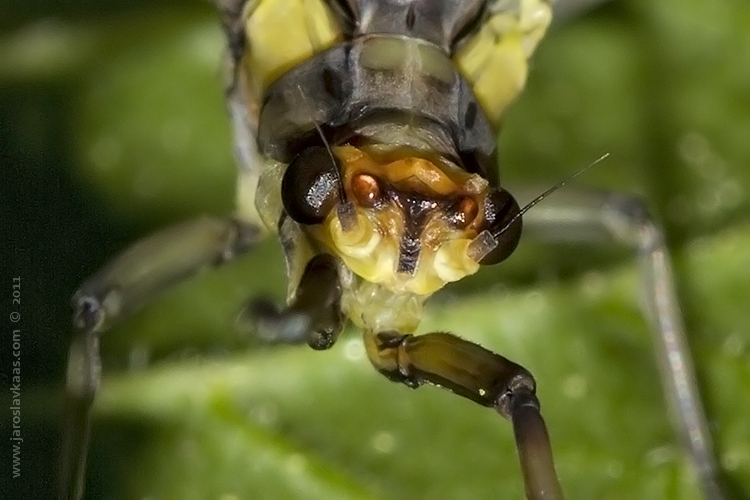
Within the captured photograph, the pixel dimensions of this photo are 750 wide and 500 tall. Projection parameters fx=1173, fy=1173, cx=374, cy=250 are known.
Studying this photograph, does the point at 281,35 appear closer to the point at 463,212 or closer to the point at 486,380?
the point at 463,212

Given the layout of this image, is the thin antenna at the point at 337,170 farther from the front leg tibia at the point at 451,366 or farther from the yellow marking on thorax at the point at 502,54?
the yellow marking on thorax at the point at 502,54

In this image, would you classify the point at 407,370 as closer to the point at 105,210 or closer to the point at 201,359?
the point at 201,359

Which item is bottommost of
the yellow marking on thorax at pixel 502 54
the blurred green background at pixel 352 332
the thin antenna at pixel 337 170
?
the blurred green background at pixel 352 332

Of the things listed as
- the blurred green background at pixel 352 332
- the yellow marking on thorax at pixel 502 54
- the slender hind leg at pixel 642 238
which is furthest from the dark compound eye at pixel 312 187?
the slender hind leg at pixel 642 238

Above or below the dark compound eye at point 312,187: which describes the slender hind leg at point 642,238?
below

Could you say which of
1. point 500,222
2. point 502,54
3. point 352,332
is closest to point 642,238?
point 502,54

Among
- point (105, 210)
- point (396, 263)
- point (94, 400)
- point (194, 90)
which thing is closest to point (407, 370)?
point (396, 263)
